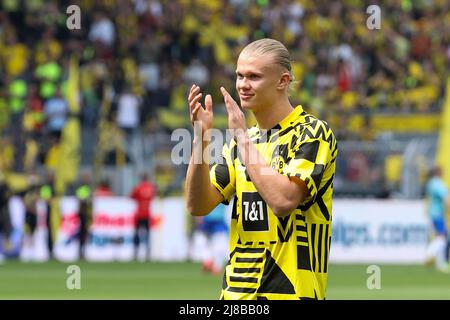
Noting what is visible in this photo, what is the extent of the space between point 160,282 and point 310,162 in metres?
14.0

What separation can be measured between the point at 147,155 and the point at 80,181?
5.46 ft

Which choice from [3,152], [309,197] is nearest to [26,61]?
[3,152]

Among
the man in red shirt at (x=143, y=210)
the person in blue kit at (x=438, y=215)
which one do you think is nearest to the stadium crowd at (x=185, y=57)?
the man in red shirt at (x=143, y=210)

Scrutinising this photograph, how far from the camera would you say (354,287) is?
18453 mm

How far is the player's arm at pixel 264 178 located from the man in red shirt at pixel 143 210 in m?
20.5

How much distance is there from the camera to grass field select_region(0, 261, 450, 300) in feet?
53.5

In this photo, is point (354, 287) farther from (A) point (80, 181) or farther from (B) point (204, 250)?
(A) point (80, 181)

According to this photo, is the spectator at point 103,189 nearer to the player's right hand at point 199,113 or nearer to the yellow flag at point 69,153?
the yellow flag at point 69,153

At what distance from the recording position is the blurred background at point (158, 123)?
2584 centimetres

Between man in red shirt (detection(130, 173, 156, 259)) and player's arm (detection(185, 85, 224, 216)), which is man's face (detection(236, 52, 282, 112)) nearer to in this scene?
player's arm (detection(185, 85, 224, 216))

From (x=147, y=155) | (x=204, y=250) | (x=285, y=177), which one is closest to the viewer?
(x=285, y=177)

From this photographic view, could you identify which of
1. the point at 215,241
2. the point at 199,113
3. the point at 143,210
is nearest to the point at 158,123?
the point at 143,210

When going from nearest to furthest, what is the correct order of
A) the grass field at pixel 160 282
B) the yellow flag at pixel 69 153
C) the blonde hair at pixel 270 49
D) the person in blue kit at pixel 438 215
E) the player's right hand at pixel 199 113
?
the player's right hand at pixel 199 113 → the blonde hair at pixel 270 49 → the grass field at pixel 160 282 → the person in blue kit at pixel 438 215 → the yellow flag at pixel 69 153

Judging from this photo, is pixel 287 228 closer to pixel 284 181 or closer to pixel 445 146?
pixel 284 181
